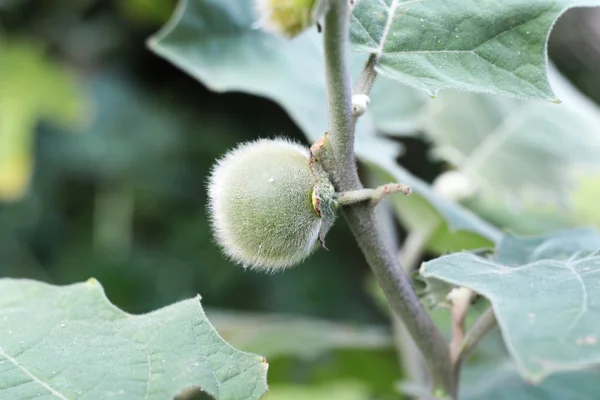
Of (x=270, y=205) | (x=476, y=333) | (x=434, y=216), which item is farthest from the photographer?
(x=434, y=216)

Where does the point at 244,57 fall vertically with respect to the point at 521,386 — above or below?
above

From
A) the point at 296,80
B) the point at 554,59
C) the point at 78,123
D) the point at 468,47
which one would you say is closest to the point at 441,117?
the point at 296,80

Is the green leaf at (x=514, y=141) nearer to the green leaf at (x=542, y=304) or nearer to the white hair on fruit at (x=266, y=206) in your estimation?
the green leaf at (x=542, y=304)

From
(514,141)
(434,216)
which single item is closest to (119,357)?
(434,216)

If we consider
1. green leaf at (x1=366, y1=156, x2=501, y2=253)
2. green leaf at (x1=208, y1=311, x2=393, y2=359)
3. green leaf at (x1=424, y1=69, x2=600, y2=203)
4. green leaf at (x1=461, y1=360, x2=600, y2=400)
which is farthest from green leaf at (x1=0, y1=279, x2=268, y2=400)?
green leaf at (x1=424, y1=69, x2=600, y2=203)

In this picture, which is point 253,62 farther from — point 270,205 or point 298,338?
point 270,205

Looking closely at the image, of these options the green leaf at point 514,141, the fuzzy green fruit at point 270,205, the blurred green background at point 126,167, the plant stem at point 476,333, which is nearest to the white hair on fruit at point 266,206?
the fuzzy green fruit at point 270,205

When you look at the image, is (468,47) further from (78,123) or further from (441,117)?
(78,123)
